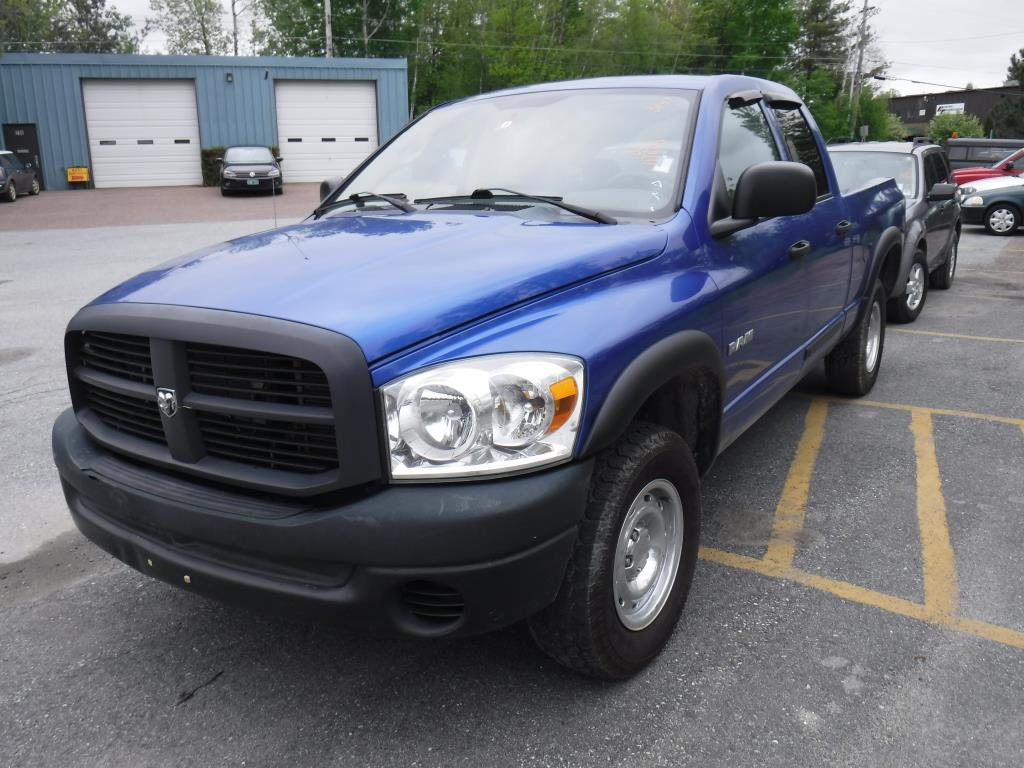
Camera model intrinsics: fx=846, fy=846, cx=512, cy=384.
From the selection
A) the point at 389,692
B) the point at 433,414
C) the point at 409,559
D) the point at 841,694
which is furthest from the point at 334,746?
the point at 841,694

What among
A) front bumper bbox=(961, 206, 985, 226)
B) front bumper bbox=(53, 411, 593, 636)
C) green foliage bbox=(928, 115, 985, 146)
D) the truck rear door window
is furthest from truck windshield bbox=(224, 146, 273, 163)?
green foliage bbox=(928, 115, 985, 146)

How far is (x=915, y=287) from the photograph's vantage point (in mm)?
8359

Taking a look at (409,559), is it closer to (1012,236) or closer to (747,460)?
(747,460)

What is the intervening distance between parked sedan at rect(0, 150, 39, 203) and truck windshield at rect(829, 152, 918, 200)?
24.0 metres

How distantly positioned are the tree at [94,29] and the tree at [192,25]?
3.78 m

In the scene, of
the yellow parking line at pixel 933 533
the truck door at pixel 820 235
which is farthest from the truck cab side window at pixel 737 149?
the yellow parking line at pixel 933 533

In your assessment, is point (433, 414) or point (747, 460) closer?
point (433, 414)

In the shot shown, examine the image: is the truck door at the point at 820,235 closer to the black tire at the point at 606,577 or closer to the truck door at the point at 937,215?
the black tire at the point at 606,577

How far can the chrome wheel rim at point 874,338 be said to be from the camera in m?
5.46

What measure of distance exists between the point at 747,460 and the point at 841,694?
214cm

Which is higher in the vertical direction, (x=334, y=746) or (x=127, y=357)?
(x=127, y=357)

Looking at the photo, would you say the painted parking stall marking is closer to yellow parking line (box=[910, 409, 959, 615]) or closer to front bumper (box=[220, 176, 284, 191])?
yellow parking line (box=[910, 409, 959, 615])

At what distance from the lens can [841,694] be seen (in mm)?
2566

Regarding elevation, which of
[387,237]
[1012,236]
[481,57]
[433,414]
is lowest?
[1012,236]
